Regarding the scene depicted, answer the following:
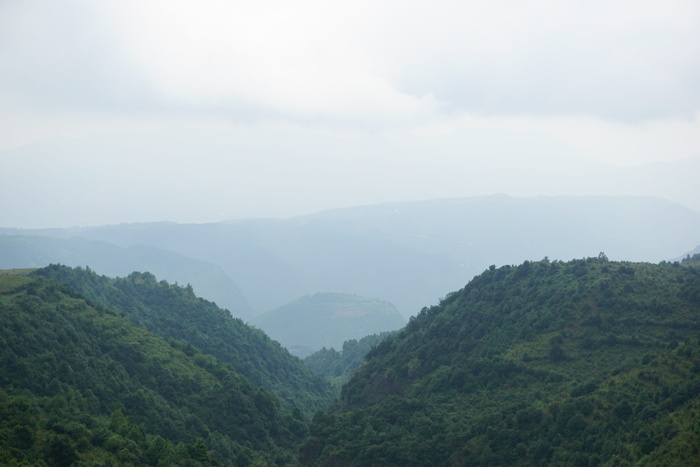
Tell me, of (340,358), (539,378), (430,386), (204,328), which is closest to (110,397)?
(430,386)

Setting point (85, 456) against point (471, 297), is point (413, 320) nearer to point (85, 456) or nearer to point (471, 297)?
point (471, 297)

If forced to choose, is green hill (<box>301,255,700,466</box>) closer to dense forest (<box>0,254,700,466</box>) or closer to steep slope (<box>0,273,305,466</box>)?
dense forest (<box>0,254,700,466</box>)

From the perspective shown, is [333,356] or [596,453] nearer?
[596,453]

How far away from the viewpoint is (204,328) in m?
108

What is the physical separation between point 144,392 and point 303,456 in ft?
62.1

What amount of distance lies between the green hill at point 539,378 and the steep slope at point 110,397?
10.1 meters

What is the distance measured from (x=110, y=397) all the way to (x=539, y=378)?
44731 millimetres

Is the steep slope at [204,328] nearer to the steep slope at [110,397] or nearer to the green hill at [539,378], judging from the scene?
the steep slope at [110,397]

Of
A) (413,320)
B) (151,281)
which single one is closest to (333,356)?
(151,281)

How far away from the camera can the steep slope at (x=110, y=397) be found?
4569 centimetres

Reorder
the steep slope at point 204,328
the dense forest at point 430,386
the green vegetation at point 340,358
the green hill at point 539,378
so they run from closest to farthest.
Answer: the dense forest at point 430,386 < the green hill at point 539,378 < the steep slope at point 204,328 < the green vegetation at point 340,358

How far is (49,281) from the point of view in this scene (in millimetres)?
78812

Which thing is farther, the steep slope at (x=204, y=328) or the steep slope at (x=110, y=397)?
the steep slope at (x=204, y=328)

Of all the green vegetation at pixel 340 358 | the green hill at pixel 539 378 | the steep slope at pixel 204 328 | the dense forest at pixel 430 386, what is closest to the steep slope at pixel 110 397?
the dense forest at pixel 430 386
